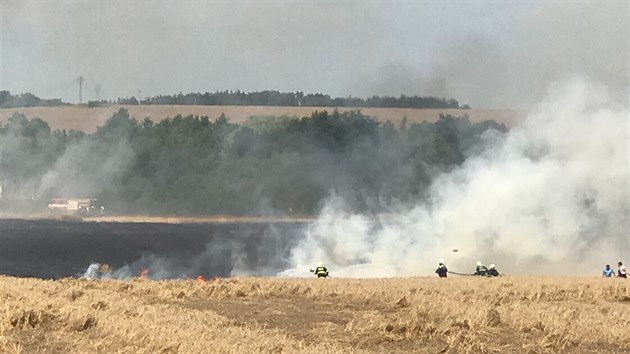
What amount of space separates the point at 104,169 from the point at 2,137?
18.8 meters

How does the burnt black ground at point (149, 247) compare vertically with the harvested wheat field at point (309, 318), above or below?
below

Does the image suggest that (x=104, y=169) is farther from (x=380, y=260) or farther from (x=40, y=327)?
(x=40, y=327)

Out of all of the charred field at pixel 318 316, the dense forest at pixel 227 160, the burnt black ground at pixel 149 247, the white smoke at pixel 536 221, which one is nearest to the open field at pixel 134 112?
the dense forest at pixel 227 160

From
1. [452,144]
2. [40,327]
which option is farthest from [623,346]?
[452,144]

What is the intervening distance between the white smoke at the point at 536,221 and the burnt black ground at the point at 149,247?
791cm

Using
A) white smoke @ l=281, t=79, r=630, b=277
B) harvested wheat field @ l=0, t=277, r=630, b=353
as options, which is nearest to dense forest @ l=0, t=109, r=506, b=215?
white smoke @ l=281, t=79, r=630, b=277

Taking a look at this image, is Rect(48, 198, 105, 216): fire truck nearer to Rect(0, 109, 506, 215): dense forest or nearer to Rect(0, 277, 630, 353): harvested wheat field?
Rect(0, 109, 506, 215): dense forest

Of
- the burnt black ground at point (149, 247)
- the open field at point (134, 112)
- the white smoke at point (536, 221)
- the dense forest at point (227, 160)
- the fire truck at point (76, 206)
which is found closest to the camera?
the white smoke at point (536, 221)

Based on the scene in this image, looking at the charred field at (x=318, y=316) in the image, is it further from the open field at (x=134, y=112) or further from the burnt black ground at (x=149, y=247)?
the open field at (x=134, y=112)

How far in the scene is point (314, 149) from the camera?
12188cm

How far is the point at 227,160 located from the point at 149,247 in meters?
36.2

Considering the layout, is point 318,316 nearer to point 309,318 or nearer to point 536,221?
point 309,318

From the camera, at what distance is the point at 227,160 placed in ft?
420

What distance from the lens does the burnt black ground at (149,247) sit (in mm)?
71225
